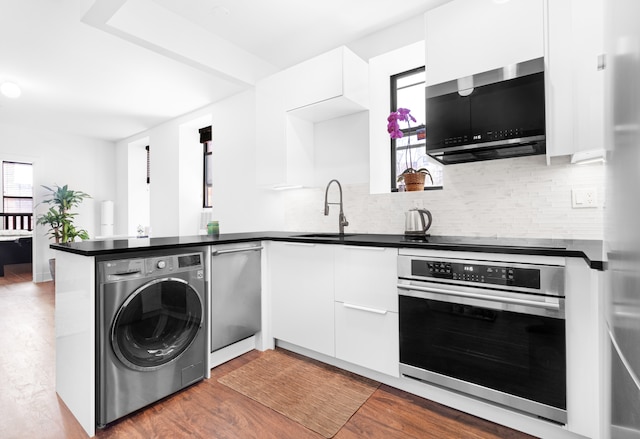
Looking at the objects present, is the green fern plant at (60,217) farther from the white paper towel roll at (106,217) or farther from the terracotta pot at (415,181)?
the terracotta pot at (415,181)

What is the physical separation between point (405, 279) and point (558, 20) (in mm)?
1638

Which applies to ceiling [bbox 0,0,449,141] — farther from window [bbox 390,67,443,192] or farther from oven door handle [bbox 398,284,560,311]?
oven door handle [bbox 398,284,560,311]

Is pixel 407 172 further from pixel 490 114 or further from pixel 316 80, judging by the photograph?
pixel 316 80

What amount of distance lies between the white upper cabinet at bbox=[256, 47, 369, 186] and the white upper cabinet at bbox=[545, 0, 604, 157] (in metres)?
1.35

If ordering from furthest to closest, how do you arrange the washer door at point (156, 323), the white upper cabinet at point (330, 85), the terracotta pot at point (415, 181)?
the white upper cabinet at point (330, 85) < the terracotta pot at point (415, 181) < the washer door at point (156, 323)

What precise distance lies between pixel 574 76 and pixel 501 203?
821mm

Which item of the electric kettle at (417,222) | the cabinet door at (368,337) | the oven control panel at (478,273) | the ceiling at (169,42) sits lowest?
the cabinet door at (368,337)

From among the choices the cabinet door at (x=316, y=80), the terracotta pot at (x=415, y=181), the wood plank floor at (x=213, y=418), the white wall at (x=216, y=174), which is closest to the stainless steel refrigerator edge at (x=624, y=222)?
the wood plank floor at (x=213, y=418)

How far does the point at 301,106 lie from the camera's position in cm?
285

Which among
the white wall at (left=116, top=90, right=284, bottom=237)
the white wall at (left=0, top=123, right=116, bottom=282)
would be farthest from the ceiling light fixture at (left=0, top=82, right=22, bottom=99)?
the white wall at (left=0, top=123, right=116, bottom=282)

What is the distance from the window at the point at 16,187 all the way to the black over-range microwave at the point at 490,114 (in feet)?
29.2

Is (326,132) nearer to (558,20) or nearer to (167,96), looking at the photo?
(558,20)

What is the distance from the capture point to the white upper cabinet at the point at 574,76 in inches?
65.1

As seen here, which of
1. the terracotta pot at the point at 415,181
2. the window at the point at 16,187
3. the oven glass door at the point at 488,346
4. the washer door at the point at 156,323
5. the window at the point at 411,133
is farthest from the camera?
the window at the point at 16,187
